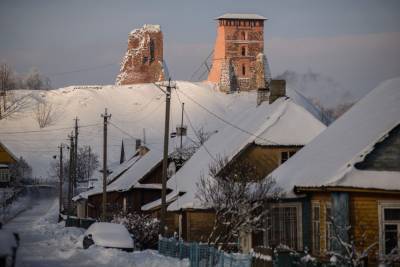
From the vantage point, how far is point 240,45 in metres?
127

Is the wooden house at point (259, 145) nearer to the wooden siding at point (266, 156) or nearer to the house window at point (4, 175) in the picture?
the wooden siding at point (266, 156)

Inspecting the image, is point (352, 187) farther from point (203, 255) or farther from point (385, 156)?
point (203, 255)

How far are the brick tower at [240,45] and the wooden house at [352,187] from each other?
338 ft

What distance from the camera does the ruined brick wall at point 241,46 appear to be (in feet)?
416

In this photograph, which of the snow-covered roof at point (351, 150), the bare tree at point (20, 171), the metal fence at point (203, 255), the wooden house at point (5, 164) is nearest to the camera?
the metal fence at point (203, 255)

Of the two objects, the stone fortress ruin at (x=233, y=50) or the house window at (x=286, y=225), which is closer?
the house window at (x=286, y=225)

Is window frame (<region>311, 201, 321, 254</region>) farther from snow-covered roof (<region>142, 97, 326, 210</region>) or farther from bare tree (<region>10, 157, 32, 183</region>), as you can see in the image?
bare tree (<region>10, 157, 32, 183</region>)

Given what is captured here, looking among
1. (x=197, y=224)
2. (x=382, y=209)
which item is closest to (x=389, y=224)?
(x=382, y=209)

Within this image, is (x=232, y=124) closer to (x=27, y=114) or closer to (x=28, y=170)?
(x=28, y=170)

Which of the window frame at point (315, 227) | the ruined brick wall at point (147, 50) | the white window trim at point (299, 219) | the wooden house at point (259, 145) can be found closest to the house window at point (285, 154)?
the wooden house at point (259, 145)

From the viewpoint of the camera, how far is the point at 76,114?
13975 cm

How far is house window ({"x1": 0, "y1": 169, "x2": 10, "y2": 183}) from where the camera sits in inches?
3283

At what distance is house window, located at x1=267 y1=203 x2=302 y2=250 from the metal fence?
2.52 m

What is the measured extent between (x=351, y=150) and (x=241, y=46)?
10807 cm
